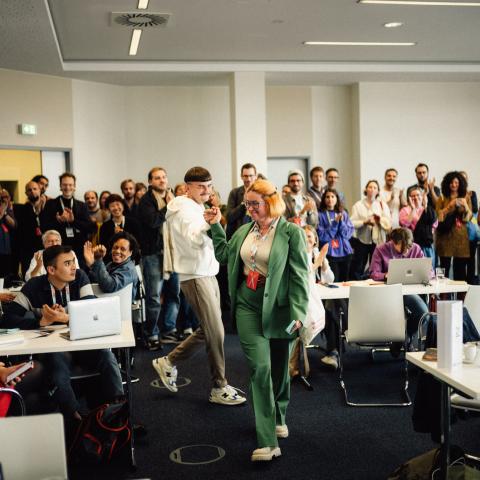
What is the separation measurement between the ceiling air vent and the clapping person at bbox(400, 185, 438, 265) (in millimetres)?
3777

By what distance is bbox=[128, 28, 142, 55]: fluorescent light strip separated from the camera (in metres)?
8.00

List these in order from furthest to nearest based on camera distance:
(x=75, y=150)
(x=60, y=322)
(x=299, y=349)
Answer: (x=75, y=150) → (x=299, y=349) → (x=60, y=322)

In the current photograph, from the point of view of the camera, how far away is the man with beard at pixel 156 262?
21.8 feet

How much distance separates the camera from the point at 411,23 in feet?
26.7

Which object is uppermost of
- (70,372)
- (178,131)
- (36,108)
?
(36,108)

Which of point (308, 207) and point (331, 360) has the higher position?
point (308, 207)

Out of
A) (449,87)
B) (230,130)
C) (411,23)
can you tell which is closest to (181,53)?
(230,130)

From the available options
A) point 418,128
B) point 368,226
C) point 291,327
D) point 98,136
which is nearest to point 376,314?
point 291,327

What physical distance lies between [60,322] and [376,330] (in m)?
2.26

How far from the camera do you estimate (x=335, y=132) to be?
38.3 ft

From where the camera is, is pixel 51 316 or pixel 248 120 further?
pixel 248 120

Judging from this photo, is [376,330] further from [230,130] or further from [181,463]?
[230,130]

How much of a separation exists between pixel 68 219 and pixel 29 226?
0.70 m

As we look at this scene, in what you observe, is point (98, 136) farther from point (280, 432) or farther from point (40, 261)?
point (280, 432)
